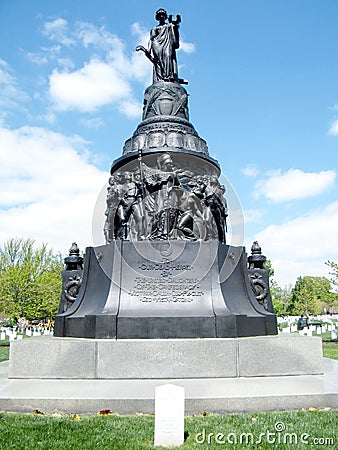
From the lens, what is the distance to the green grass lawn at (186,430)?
15.4ft

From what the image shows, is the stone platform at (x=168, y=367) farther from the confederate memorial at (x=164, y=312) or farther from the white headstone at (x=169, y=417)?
the white headstone at (x=169, y=417)

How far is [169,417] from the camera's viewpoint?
4.73 metres

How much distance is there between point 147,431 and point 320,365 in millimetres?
4224

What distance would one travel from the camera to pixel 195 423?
5418 mm

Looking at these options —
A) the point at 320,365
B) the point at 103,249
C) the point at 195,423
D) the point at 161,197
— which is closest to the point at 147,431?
the point at 195,423

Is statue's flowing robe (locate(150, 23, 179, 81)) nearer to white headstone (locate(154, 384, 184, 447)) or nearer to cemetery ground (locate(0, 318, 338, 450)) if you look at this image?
cemetery ground (locate(0, 318, 338, 450))

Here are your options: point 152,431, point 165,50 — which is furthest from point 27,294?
point 152,431

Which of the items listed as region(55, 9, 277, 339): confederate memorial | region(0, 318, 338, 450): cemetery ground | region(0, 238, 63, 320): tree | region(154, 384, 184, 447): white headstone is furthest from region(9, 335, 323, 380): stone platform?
region(0, 238, 63, 320): tree

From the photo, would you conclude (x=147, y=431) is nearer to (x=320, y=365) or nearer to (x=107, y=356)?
(x=107, y=356)

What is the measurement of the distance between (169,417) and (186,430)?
1.96ft

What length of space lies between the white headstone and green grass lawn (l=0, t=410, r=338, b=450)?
0.13 meters

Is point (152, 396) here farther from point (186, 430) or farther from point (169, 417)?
point (169, 417)

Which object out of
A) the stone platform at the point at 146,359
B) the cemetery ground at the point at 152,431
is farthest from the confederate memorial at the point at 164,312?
the cemetery ground at the point at 152,431

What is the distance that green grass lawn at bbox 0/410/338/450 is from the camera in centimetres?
471
